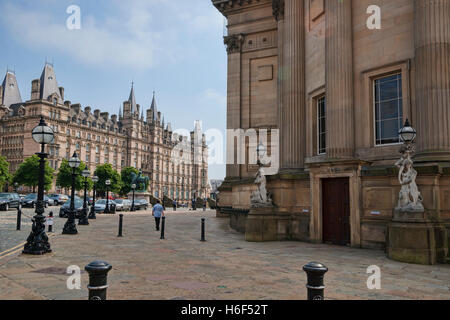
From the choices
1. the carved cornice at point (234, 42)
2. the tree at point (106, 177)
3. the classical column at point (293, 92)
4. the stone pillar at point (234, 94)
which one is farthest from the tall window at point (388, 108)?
the tree at point (106, 177)

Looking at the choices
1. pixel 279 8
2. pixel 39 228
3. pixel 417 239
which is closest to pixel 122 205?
pixel 279 8

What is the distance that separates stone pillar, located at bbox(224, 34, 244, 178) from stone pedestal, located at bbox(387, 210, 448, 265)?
18084mm

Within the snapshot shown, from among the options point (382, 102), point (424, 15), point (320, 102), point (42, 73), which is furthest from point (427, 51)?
point (42, 73)

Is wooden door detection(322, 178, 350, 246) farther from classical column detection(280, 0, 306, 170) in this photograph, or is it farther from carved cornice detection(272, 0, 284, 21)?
carved cornice detection(272, 0, 284, 21)

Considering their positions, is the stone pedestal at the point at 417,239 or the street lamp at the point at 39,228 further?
the street lamp at the point at 39,228

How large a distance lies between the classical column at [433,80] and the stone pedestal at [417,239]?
8.10 ft

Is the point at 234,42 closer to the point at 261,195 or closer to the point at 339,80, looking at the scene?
the point at 339,80

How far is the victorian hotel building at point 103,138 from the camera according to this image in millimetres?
98062

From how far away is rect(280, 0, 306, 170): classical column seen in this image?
1806cm

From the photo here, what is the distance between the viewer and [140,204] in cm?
5288

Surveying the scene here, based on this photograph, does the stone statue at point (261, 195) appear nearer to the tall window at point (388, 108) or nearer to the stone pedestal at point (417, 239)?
the tall window at point (388, 108)

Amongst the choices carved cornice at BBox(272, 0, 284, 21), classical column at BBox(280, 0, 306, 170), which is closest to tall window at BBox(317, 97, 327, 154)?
classical column at BBox(280, 0, 306, 170)

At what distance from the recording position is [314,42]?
1797 centimetres
